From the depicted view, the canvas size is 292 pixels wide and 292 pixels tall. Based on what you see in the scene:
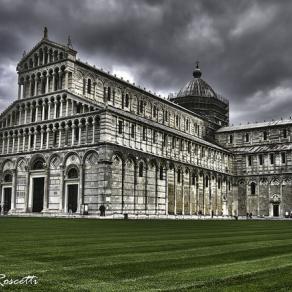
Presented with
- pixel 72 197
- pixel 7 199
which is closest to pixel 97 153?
pixel 72 197

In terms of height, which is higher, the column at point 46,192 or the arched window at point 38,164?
the arched window at point 38,164

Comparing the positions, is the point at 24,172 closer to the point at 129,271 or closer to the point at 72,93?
the point at 72,93

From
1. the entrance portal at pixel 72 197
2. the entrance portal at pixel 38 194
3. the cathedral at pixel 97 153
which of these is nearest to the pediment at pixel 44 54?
the cathedral at pixel 97 153

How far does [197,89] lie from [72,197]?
48556mm

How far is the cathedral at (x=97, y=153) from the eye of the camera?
2045 inches

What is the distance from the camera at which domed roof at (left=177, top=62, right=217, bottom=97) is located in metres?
93.6

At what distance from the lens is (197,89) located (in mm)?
94000

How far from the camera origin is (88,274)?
813 cm

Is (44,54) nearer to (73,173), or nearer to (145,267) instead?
(73,173)

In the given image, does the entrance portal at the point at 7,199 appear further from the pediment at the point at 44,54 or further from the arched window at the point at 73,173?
the pediment at the point at 44,54

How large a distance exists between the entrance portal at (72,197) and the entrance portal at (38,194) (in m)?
4.85

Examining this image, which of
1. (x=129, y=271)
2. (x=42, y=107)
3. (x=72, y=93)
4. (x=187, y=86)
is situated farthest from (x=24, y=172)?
(x=129, y=271)

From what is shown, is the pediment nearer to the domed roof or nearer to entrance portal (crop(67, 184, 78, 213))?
entrance portal (crop(67, 184, 78, 213))

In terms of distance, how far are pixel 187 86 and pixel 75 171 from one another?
4760 centimetres
